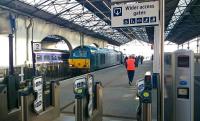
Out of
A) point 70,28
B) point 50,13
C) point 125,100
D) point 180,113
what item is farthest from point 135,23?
point 70,28

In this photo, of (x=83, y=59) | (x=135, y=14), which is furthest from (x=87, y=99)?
(x=83, y=59)

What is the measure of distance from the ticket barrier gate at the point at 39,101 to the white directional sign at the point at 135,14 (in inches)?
87.4

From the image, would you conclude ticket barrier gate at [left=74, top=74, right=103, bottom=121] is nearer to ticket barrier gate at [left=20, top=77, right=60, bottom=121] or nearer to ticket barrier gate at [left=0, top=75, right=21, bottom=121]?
ticket barrier gate at [left=20, top=77, right=60, bottom=121]

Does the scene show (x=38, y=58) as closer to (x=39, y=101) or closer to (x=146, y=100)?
(x=39, y=101)

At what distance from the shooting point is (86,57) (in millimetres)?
21969

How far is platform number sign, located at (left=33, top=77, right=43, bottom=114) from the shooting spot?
5.56 meters

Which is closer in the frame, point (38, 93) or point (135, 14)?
point (135, 14)

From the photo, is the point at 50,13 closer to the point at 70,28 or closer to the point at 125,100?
the point at 70,28

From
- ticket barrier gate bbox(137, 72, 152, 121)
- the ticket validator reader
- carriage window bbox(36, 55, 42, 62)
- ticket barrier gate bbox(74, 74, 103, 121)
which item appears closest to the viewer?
ticket barrier gate bbox(137, 72, 152, 121)

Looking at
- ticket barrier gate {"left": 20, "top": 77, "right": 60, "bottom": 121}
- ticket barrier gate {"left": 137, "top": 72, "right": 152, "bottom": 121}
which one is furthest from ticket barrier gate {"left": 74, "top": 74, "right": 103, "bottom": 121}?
ticket barrier gate {"left": 137, "top": 72, "right": 152, "bottom": 121}

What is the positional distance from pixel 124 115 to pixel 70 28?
25.1 metres

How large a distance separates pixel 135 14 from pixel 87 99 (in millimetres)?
2056

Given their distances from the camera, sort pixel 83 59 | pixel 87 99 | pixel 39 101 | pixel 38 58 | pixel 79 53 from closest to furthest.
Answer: pixel 87 99, pixel 39 101, pixel 38 58, pixel 83 59, pixel 79 53

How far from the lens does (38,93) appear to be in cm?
572
